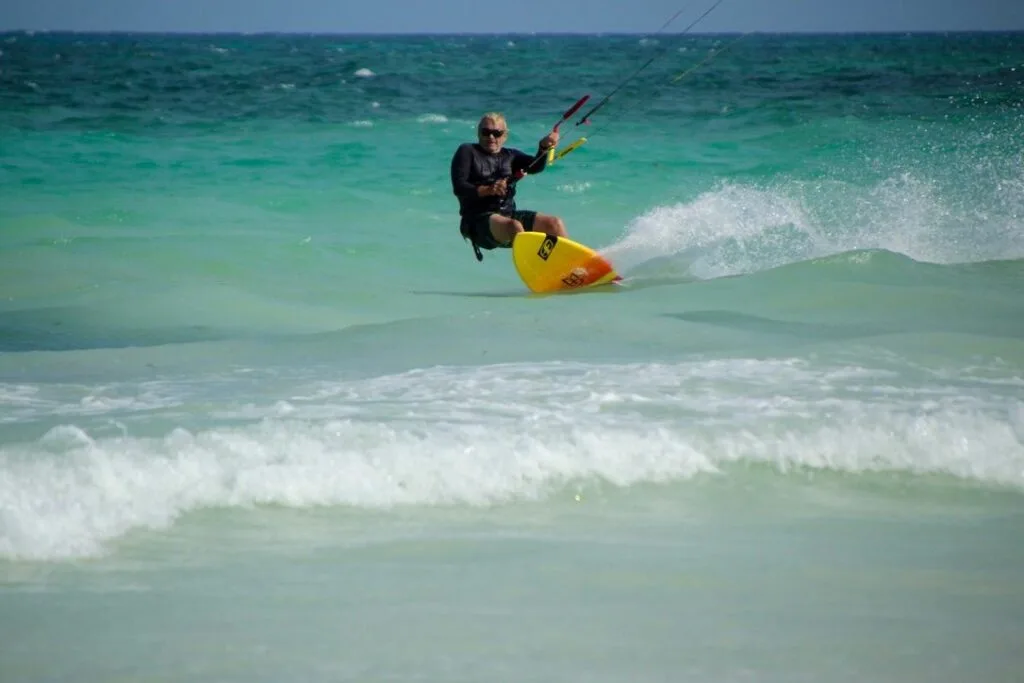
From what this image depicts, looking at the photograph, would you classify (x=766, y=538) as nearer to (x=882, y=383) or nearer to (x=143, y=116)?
(x=882, y=383)

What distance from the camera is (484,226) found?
9.44 meters

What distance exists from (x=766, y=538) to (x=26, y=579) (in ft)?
8.13

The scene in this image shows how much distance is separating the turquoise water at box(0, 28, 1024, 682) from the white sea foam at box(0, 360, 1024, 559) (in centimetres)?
2

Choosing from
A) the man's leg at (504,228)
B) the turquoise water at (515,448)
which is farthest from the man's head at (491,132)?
the turquoise water at (515,448)

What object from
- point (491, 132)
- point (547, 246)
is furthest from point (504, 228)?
point (491, 132)

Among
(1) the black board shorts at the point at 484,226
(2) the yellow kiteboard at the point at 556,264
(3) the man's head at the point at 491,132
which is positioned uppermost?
(3) the man's head at the point at 491,132

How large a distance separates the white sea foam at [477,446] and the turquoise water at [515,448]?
0.06 feet

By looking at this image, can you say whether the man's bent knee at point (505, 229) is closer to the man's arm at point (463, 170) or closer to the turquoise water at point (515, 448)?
the man's arm at point (463, 170)

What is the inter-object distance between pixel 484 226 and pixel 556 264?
573mm

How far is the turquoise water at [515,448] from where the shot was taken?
3953 millimetres

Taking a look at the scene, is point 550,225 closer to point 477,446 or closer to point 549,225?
point 549,225

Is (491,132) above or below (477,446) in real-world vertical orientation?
above

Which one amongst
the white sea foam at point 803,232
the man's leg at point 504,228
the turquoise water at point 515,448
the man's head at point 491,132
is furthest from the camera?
the white sea foam at point 803,232

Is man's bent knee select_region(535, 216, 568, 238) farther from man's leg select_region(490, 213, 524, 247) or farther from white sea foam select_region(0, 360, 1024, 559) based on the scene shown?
white sea foam select_region(0, 360, 1024, 559)
